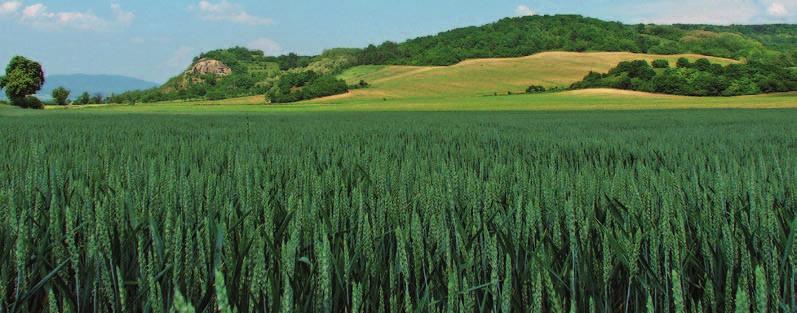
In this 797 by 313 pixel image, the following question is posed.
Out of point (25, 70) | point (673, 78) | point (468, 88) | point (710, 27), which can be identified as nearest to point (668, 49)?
point (673, 78)

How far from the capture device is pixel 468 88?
68.9 meters

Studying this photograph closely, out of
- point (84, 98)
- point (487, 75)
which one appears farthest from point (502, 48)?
point (84, 98)

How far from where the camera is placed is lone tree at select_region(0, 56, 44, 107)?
64.8 meters

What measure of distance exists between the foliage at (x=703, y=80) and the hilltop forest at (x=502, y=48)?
1309 centimetres

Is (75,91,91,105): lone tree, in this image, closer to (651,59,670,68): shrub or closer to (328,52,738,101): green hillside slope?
(328,52,738,101): green hillside slope

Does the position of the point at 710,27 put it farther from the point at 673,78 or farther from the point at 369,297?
the point at 369,297

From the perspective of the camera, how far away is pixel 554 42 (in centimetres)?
10200

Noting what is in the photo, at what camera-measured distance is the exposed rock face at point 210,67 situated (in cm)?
14349

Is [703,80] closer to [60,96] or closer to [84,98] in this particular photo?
[60,96]

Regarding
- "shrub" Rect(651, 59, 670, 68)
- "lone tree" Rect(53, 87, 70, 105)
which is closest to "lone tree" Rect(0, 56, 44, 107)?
"lone tree" Rect(53, 87, 70, 105)

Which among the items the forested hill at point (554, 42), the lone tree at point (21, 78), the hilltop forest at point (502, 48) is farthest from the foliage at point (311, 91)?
the lone tree at point (21, 78)

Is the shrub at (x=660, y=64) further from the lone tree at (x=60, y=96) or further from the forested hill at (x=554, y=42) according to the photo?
the lone tree at (x=60, y=96)

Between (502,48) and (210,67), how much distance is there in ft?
286

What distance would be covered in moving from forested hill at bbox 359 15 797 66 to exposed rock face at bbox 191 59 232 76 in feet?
Answer: 171
